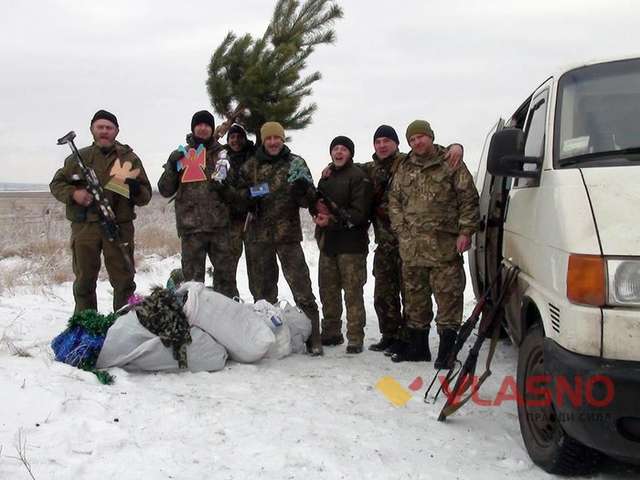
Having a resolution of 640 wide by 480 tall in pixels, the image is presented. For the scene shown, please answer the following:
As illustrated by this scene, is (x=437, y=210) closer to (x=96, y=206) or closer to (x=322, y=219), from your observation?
(x=322, y=219)

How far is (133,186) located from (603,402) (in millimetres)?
4513

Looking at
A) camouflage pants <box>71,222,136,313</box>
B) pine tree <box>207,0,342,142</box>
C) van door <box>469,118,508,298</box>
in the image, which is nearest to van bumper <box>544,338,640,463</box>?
van door <box>469,118,508,298</box>

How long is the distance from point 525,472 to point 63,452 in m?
2.29

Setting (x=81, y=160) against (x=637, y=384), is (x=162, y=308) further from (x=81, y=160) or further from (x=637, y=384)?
(x=637, y=384)

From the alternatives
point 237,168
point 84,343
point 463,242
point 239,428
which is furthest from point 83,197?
point 463,242

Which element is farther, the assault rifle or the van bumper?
the assault rifle

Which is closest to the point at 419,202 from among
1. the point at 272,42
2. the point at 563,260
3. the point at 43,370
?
the point at 563,260

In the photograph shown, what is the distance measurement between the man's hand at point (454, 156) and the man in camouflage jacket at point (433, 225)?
42 mm

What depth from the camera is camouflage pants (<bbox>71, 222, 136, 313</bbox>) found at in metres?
5.52

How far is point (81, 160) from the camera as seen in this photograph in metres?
5.48

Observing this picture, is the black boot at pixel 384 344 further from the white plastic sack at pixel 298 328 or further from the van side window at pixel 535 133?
the van side window at pixel 535 133

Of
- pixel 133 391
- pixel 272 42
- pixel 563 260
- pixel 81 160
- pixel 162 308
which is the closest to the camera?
pixel 563 260

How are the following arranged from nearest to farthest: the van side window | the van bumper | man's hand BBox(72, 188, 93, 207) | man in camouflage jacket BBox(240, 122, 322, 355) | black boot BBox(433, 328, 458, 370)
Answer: the van bumper, the van side window, black boot BBox(433, 328, 458, 370), man's hand BBox(72, 188, 93, 207), man in camouflage jacket BBox(240, 122, 322, 355)

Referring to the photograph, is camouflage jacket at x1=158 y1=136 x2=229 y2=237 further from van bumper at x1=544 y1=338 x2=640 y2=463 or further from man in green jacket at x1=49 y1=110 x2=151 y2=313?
van bumper at x1=544 y1=338 x2=640 y2=463
